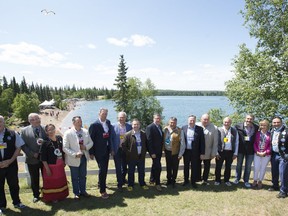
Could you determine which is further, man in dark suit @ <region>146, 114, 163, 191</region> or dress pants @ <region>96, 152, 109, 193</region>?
man in dark suit @ <region>146, 114, 163, 191</region>

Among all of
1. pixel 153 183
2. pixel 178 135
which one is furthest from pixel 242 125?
pixel 153 183

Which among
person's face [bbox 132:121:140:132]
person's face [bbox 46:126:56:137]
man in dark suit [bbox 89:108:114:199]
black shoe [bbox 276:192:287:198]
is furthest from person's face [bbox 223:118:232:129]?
person's face [bbox 46:126:56:137]

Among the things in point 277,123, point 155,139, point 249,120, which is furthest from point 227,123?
point 155,139

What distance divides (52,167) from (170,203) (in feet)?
9.13

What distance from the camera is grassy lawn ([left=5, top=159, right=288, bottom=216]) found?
4.45m

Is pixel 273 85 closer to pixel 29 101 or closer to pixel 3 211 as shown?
pixel 3 211

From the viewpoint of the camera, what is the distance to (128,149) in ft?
17.6

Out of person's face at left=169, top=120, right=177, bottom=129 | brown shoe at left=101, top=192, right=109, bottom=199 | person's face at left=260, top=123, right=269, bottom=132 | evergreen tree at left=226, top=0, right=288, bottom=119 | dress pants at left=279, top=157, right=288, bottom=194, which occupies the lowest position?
brown shoe at left=101, top=192, right=109, bottom=199

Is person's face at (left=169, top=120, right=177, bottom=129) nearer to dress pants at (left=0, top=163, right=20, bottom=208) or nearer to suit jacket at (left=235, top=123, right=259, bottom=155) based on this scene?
suit jacket at (left=235, top=123, right=259, bottom=155)

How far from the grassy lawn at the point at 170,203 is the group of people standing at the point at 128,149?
0.66ft

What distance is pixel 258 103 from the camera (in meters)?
10.5

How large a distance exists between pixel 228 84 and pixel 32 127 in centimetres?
1041

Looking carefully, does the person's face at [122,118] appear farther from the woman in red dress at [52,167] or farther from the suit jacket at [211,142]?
the suit jacket at [211,142]

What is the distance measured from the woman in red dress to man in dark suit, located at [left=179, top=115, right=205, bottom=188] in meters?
3.04
